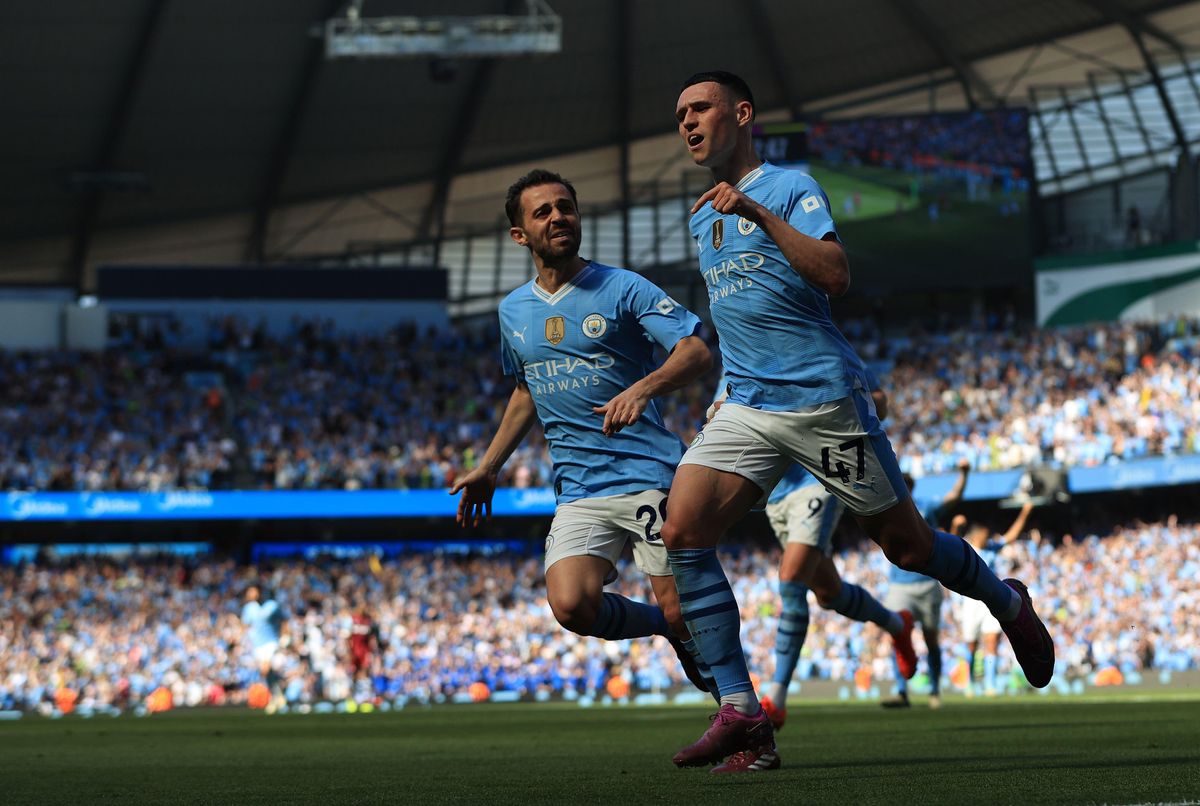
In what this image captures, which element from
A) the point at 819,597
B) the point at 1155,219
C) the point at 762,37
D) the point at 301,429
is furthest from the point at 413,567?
the point at 819,597

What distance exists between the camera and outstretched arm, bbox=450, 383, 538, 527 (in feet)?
25.4

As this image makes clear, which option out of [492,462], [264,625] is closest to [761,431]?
[492,462]

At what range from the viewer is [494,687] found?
32062 millimetres

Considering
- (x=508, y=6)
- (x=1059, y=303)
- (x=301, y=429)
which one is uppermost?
(x=508, y=6)

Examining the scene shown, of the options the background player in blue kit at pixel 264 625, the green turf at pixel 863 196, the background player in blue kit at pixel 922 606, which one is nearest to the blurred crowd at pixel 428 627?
the background player in blue kit at pixel 264 625

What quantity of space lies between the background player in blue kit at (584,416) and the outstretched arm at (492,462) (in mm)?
11

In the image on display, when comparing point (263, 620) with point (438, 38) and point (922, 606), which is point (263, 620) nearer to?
point (922, 606)

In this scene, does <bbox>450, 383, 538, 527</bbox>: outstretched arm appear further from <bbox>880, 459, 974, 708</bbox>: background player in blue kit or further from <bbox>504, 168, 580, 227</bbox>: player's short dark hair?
<bbox>880, 459, 974, 708</bbox>: background player in blue kit

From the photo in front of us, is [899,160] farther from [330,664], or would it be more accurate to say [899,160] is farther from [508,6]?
[330,664]

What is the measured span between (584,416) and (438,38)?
27.9 meters

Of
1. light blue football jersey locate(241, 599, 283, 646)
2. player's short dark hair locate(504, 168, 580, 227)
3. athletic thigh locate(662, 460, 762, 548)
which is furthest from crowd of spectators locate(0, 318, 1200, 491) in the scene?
athletic thigh locate(662, 460, 762, 548)

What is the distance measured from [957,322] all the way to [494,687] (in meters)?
19.9

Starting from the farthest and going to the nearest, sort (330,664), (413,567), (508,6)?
(508,6), (413,567), (330,664)

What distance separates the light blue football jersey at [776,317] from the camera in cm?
628
